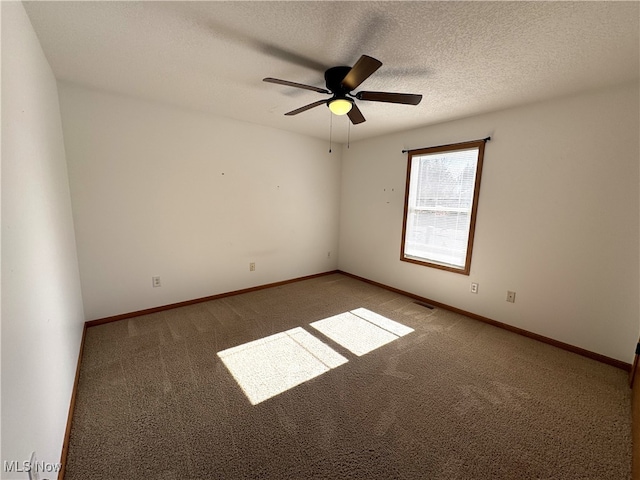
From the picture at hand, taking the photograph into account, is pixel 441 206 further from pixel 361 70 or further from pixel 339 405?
pixel 339 405

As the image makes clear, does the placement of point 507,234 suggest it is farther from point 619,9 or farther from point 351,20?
point 351,20

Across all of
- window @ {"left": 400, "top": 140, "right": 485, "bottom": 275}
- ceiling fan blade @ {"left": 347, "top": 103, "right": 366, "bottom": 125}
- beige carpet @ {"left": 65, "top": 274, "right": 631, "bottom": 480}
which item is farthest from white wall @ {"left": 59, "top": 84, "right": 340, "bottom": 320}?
ceiling fan blade @ {"left": 347, "top": 103, "right": 366, "bottom": 125}

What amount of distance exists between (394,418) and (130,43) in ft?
9.81

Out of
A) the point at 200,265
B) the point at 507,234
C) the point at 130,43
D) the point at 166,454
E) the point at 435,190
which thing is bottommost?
the point at 166,454

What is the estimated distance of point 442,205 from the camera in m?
3.33

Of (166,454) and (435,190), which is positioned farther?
(435,190)

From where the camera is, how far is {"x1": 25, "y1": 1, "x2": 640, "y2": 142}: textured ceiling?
1.40m

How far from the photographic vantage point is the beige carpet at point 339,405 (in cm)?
136

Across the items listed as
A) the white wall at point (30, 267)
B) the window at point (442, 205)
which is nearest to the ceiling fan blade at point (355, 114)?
the window at point (442, 205)

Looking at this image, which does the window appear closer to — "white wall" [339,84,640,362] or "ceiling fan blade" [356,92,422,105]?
"white wall" [339,84,640,362]

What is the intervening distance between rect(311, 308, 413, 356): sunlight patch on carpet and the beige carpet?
2cm

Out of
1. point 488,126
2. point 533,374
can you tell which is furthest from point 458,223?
point 533,374

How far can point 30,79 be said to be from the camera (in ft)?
4.85

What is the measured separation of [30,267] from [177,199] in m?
1.98
